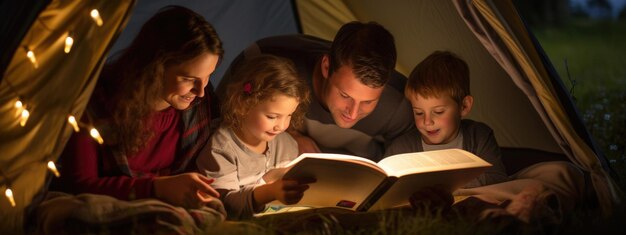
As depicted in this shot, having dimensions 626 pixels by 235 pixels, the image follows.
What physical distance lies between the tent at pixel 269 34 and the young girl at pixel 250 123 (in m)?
0.55

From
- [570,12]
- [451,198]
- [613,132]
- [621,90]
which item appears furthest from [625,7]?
[451,198]

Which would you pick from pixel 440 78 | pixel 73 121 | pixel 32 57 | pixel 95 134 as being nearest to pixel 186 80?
pixel 95 134

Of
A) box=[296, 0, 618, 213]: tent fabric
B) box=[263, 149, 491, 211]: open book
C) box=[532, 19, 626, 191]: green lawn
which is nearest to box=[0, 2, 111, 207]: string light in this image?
box=[263, 149, 491, 211]: open book

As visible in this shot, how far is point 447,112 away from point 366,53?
41 centimetres

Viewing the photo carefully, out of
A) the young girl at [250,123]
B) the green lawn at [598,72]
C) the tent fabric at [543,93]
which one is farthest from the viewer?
the green lawn at [598,72]

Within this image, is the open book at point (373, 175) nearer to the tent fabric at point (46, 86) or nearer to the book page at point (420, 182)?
the book page at point (420, 182)

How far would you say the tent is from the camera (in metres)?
2.88

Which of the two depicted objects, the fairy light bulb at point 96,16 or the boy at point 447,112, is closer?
the fairy light bulb at point 96,16

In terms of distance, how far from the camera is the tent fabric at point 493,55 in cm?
329

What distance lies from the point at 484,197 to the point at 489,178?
0.23 m

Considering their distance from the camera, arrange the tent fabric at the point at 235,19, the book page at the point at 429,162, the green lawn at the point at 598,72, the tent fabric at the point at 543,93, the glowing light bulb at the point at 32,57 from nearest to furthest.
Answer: the glowing light bulb at the point at 32,57 → the book page at the point at 429,162 → the tent fabric at the point at 543,93 → the tent fabric at the point at 235,19 → the green lawn at the point at 598,72

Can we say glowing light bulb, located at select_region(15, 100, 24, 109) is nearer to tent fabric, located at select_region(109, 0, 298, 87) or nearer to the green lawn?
tent fabric, located at select_region(109, 0, 298, 87)

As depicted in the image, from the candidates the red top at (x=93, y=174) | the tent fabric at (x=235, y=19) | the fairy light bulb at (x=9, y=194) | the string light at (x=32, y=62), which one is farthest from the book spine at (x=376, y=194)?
the tent fabric at (x=235, y=19)

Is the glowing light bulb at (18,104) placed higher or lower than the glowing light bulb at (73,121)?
higher
